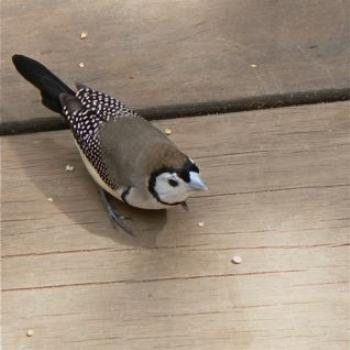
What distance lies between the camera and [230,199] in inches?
108

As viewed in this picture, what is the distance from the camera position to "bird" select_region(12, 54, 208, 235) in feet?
8.71

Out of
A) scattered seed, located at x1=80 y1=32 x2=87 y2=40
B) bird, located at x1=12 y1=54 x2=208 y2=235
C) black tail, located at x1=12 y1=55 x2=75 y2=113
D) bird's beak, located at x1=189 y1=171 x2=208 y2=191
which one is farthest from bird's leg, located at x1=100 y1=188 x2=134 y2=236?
scattered seed, located at x1=80 y1=32 x2=87 y2=40

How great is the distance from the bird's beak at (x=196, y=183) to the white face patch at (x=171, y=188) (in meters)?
0.02

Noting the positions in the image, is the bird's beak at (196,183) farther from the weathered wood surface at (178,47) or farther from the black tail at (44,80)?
the black tail at (44,80)

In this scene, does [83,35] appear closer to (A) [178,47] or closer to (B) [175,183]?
(A) [178,47]

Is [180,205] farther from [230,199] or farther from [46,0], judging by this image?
[46,0]

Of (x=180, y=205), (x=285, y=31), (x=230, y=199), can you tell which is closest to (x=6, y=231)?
(x=180, y=205)

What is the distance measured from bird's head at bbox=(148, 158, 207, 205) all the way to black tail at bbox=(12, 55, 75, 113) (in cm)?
51

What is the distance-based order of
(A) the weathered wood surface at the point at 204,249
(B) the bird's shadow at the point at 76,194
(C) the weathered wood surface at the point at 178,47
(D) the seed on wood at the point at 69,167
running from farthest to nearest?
1. (C) the weathered wood surface at the point at 178,47
2. (D) the seed on wood at the point at 69,167
3. (B) the bird's shadow at the point at 76,194
4. (A) the weathered wood surface at the point at 204,249

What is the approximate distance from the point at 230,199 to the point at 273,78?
60 cm

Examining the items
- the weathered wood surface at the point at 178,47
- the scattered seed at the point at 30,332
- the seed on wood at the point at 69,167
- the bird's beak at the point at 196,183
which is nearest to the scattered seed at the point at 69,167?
the seed on wood at the point at 69,167

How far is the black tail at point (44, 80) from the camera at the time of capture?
2.95 m

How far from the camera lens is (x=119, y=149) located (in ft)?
9.33

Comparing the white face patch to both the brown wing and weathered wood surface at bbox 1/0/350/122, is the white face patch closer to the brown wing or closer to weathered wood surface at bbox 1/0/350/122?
the brown wing
